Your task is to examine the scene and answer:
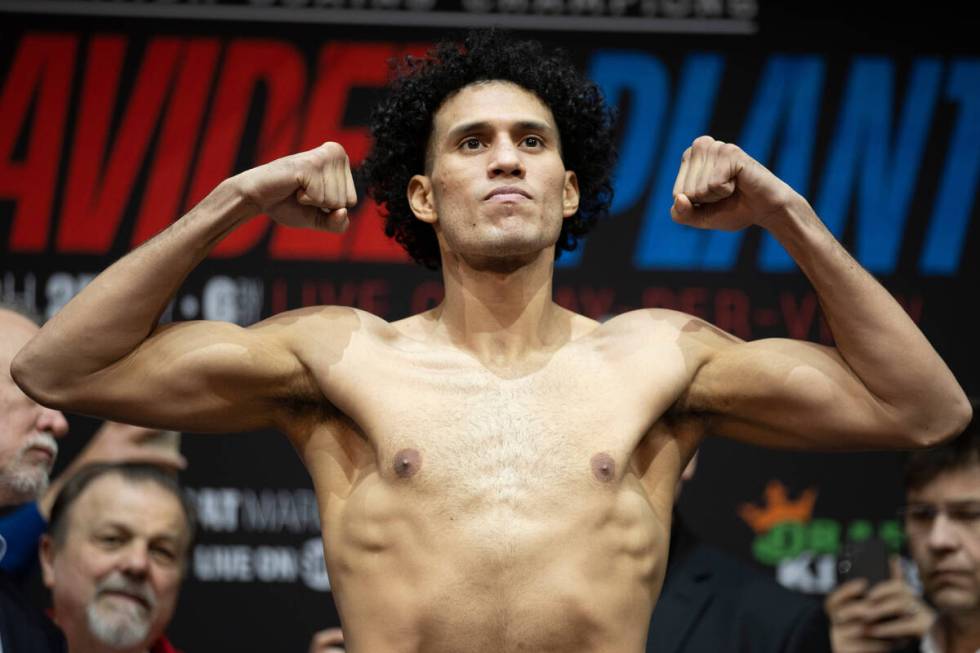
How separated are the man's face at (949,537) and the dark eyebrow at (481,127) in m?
1.38

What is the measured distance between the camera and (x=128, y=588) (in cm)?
346

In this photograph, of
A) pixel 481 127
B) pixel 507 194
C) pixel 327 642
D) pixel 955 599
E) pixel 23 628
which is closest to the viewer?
pixel 507 194

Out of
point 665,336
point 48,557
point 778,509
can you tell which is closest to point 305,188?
point 665,336

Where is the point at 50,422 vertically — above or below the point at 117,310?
below

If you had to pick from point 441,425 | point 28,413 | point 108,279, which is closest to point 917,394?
point 441,425

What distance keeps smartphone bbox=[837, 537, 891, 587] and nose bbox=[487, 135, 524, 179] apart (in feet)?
4.55

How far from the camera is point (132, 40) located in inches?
168

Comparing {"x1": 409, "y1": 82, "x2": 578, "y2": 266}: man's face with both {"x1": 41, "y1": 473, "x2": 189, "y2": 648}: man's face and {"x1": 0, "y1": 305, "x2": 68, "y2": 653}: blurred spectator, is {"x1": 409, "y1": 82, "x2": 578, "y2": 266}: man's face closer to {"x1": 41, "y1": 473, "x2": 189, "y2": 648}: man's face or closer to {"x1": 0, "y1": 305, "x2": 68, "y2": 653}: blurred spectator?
{"x1": 0, "y1": 305, "x2": 68, "y2": 653}: blurred spectator

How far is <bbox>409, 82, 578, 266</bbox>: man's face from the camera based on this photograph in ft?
8.74

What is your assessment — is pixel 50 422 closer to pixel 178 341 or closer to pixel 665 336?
pixel 178 341

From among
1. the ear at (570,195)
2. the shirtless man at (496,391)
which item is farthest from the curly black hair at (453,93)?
the shirtless man at (496,391)

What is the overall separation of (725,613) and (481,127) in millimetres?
1388

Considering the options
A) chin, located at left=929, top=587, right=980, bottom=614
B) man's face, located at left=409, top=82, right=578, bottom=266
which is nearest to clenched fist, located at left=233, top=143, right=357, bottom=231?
man's face, located at left=409, top=82, right=578, bottom=266

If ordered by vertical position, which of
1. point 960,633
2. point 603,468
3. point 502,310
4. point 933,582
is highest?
point 502,310
